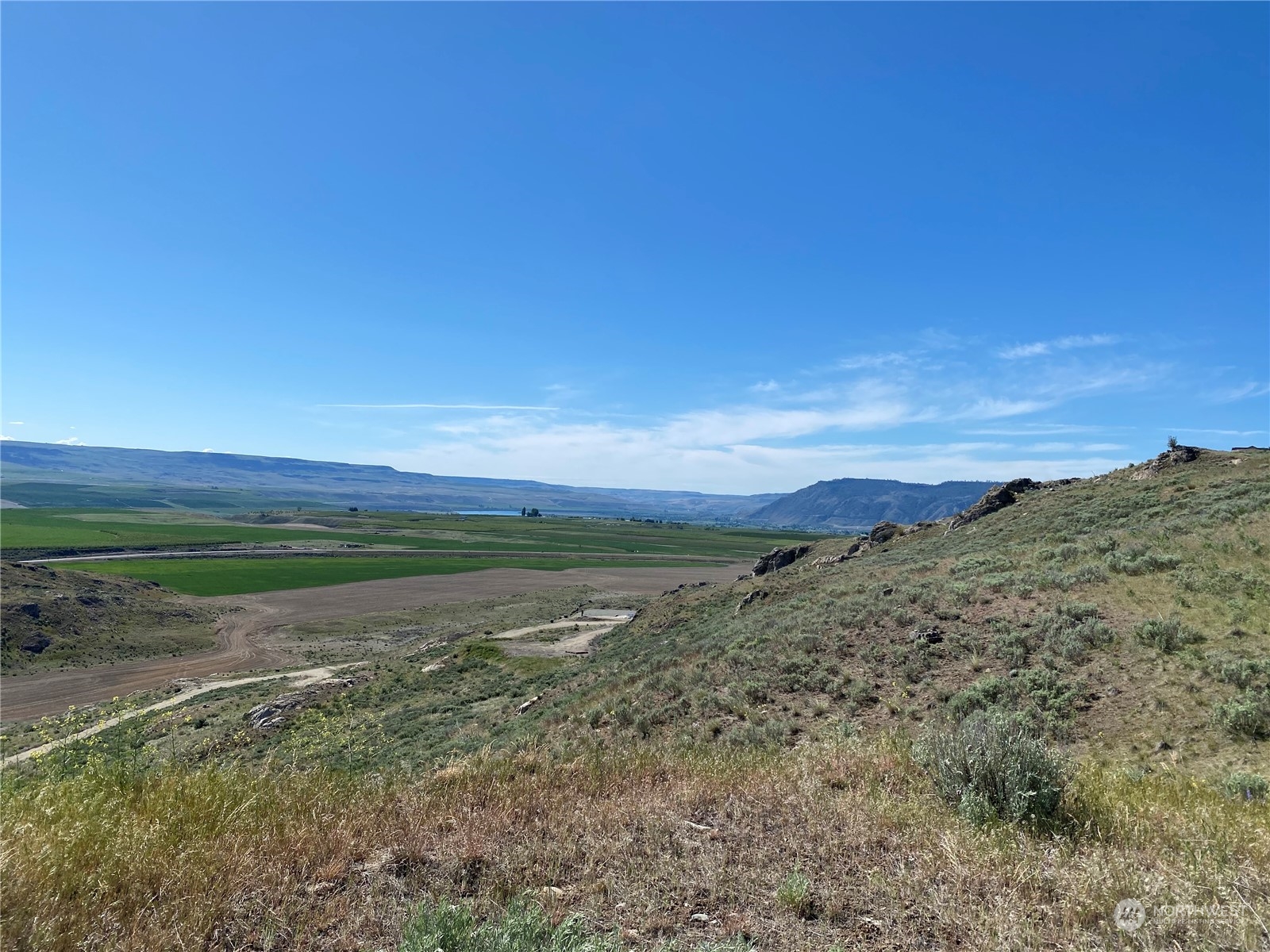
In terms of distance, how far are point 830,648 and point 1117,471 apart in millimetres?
34341

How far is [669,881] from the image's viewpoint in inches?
174

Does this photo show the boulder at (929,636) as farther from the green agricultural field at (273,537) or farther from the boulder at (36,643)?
the green agricultural field at (273,537)

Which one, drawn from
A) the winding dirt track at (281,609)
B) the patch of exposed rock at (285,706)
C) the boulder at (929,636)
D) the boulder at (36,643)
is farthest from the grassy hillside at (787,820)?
the boulder at (36,643)

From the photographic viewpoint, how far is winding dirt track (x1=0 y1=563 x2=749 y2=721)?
37125 mm

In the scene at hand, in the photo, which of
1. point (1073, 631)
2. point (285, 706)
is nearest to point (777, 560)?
point (1073, 631)

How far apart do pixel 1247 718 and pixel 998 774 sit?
6.02 metres

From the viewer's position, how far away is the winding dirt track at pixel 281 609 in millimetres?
37125

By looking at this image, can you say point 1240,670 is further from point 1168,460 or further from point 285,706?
point 1168,460

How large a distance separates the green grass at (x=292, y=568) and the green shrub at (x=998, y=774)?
91343 mm

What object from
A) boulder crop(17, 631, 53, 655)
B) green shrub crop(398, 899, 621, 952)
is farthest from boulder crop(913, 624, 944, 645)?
boulder crop(17, 631, 53, 655)

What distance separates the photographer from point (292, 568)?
98.6m

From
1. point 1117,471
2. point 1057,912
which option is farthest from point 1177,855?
point 1117,471

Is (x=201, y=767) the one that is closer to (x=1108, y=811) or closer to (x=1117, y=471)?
(x=1108, y=811)

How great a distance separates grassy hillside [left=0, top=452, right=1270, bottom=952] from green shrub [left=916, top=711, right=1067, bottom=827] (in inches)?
1.1
